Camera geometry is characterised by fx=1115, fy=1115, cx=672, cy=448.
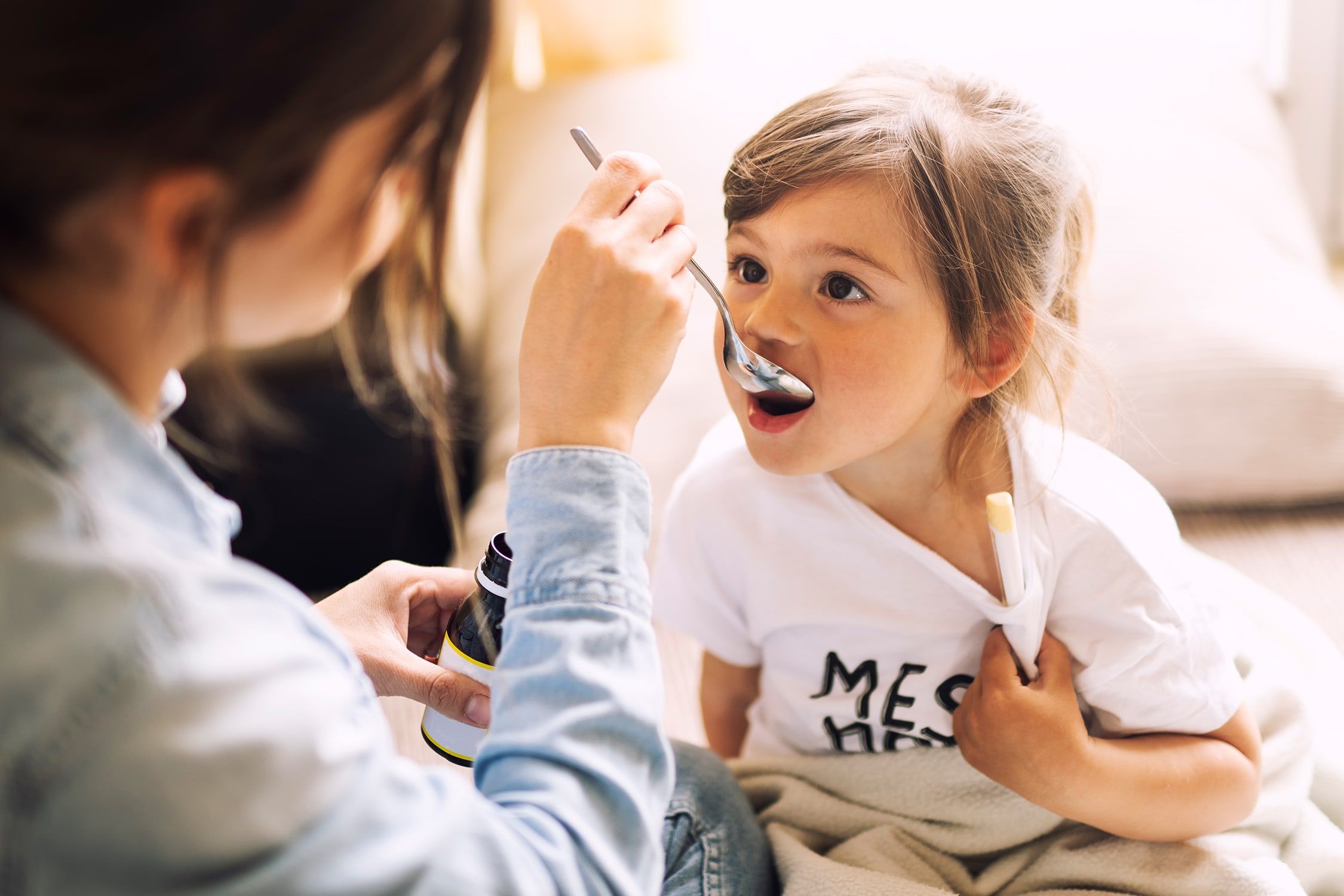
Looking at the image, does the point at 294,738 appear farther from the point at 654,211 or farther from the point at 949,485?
the point at 949,485

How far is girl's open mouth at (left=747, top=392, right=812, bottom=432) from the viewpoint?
31.8 inches

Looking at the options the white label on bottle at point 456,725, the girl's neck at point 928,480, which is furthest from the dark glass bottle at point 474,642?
the girl's neck at point 928,480

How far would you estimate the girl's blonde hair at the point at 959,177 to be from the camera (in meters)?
0.76

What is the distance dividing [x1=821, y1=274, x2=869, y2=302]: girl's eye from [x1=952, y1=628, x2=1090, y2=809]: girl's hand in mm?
292

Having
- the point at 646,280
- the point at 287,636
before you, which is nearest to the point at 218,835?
the point at 287,636

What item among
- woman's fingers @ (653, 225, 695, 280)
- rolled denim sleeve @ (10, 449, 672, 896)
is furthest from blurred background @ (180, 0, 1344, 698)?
rolled denim sleeve @ (10, 449, 672, 896)

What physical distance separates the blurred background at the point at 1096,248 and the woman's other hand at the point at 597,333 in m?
0.38

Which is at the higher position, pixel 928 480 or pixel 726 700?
pixel 928 480

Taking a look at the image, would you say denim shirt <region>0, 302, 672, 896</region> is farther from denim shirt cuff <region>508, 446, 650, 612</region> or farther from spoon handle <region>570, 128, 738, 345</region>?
spoon handle <region>570, 128, 738, 345</region>

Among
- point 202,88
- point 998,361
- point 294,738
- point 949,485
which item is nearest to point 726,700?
point 949,485

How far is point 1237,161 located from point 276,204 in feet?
4.60

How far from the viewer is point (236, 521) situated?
→ 23.5 inches

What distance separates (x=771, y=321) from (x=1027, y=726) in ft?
1.12

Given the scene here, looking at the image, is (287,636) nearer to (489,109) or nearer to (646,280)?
(646,280)
